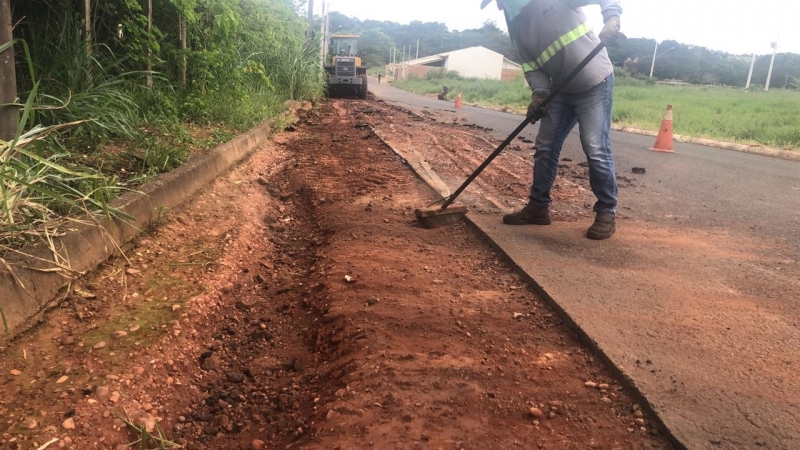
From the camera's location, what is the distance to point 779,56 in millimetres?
68812

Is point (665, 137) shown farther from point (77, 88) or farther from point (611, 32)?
point (77, 88)

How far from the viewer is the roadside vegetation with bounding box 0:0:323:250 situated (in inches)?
94.4

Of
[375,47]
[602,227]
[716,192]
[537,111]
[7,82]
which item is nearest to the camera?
[7,82]

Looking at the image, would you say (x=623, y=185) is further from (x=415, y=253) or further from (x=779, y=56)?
(x=779, y=56)

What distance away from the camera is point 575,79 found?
3.52m

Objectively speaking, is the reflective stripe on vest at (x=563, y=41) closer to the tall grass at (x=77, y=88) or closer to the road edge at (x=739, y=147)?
the tall grass at (x=77, y=88)

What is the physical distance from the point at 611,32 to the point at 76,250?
3.15m

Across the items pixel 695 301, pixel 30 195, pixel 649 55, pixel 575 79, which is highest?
pixel 649 55

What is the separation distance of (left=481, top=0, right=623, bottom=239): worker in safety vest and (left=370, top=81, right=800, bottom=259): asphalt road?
2.77 feet

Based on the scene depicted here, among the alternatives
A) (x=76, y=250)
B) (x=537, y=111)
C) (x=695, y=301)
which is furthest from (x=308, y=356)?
(x=537, y=111)

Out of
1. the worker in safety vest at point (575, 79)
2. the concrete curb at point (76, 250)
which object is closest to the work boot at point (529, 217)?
the worker in safety vest at point (575, 79)

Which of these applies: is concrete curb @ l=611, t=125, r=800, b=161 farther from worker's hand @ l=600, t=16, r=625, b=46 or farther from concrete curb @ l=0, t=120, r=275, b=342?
concrete curb @ l=0, t=120, r=275, b=342

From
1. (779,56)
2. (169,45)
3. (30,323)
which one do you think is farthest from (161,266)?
(779,56)

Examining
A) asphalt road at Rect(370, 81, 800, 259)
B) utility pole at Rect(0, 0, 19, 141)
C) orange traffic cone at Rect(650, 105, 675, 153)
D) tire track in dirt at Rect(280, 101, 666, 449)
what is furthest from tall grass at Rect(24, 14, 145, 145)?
orange traffic cone at Rect(650, 105, 675, 153)
